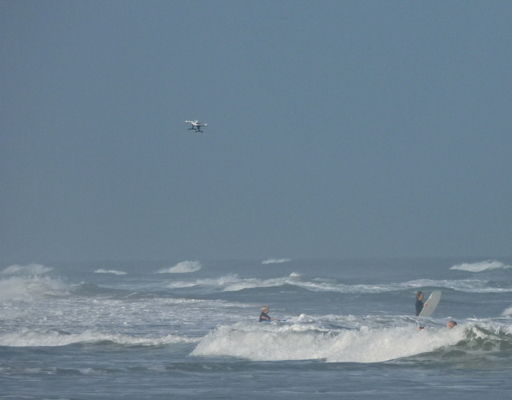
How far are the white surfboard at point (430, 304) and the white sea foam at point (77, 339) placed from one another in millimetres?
9168

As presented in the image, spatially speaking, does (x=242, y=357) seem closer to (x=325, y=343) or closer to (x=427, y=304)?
(x=325, y=343)

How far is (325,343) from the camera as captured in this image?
63.5 ft

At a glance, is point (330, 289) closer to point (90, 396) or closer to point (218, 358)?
point (218, 358)

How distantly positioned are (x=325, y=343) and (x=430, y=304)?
8.36 meters

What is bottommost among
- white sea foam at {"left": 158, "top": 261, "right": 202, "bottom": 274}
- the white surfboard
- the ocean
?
the ocean

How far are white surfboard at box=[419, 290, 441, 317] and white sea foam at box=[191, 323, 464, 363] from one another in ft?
21.8

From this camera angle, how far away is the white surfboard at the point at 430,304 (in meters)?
26.2

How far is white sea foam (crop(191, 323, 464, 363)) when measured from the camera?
59.2 feet

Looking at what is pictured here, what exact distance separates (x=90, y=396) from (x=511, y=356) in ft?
32.2

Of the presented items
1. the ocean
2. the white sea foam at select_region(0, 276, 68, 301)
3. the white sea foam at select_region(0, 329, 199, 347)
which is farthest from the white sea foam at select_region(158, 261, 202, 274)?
the white sea foam at select_region(0, 329, 199, 347)

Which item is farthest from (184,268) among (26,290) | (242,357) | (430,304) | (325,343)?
(242,357)

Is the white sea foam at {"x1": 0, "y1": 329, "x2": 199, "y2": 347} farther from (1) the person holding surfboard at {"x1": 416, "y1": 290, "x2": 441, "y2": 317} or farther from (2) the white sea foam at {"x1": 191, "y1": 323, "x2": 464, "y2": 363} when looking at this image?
(1) the person holding surfboard at {"x1": 416, "y1": 290, "x2": 441, "y2": 317}

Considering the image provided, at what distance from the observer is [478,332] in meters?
18.7

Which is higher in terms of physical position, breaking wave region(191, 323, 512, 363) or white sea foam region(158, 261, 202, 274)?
white sea foam region(158, 261, 202, 274)
